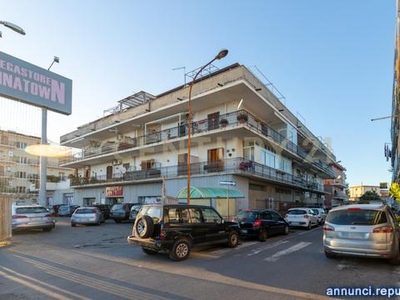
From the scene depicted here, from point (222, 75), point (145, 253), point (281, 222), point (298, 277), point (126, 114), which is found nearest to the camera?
point (298, 277)

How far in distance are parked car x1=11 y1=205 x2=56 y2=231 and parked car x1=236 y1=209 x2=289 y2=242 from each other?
10739mm

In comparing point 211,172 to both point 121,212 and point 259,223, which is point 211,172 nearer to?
point 121,212

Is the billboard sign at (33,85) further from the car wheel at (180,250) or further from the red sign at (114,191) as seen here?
the car wheel at (180,250)

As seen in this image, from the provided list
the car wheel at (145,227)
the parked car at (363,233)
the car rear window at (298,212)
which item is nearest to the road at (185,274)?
the parked car at (363,233)

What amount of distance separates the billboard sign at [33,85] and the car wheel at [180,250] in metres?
20.9

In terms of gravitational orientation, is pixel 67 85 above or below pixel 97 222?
above

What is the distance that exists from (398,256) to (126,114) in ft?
101

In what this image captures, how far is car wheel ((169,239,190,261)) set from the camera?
944 centimetres

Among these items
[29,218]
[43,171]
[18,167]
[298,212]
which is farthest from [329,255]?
[18,167]

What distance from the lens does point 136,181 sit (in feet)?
106

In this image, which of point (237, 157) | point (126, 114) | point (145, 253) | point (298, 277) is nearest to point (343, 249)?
point (298, 277)

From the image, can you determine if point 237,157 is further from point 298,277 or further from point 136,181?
point 298,277

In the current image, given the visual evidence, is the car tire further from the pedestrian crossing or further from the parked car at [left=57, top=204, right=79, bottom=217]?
the parked car at [left=57, top=204, right=79, bottom=217]

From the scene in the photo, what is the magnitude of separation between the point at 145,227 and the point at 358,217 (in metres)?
6.14
